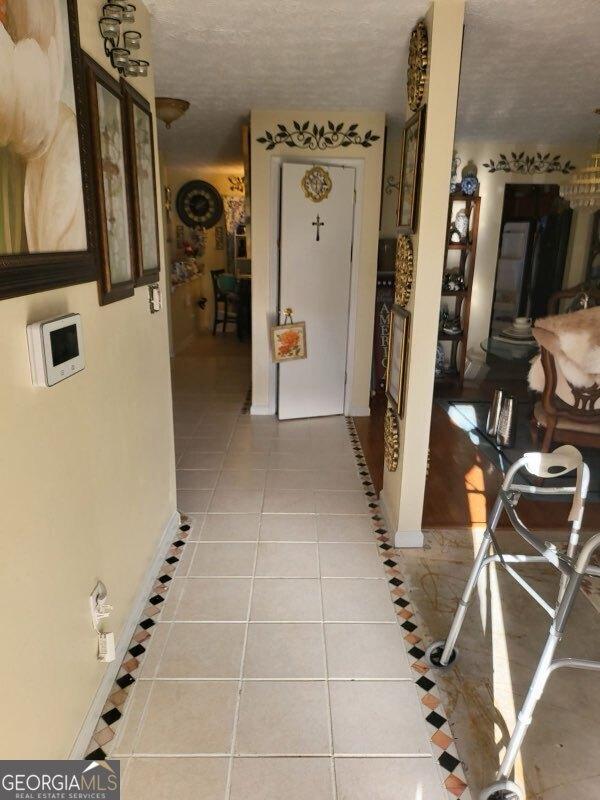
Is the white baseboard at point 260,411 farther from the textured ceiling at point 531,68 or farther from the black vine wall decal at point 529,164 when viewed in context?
the black vine wall decal at point 529,164

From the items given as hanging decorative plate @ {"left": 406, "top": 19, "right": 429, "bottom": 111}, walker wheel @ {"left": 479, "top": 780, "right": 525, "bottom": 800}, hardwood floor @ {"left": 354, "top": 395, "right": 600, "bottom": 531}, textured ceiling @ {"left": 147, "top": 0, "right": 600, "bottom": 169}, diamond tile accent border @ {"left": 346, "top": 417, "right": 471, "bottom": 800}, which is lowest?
diamond tile accent border @ {"left": 346, "top": 417, "right": 471, "bottom": 800}

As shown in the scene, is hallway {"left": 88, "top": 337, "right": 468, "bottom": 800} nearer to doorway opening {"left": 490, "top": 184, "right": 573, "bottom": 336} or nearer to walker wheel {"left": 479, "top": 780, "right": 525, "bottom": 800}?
walker wheel {"left": 479, "top": 780, "right": 525, "bottom": 800}

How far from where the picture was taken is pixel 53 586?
1334mm

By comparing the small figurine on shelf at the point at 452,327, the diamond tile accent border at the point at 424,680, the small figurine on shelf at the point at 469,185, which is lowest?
the diamond tile accent border at the point at 424,680

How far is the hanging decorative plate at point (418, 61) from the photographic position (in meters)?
2.12

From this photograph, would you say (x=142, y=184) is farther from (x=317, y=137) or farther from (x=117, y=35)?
(x=317, y=137)

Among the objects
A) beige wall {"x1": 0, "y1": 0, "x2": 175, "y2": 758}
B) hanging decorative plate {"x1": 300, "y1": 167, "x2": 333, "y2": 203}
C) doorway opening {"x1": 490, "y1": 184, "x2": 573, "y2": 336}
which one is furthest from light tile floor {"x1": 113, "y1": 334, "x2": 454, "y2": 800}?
doorway opening {"x1": 490, "y1": 184, "x2": 573, "y2": 336}

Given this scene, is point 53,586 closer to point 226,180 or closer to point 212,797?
point 212,797

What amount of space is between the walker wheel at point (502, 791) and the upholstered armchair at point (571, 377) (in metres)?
2.17

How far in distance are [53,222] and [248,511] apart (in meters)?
1.97

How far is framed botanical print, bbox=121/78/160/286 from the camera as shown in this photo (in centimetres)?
194

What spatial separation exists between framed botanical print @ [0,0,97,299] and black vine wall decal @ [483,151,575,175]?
4457 millimetres

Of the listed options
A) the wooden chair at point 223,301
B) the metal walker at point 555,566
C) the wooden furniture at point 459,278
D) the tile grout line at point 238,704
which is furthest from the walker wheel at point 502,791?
the wooden chair at point 223,301

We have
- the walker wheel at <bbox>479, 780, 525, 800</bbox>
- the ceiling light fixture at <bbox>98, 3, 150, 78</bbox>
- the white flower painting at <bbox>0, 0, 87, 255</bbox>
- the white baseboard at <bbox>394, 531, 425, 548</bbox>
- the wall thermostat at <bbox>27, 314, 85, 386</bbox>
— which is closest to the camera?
the white flower painting at <bbox>0, 0, 87, 255</bbox>
